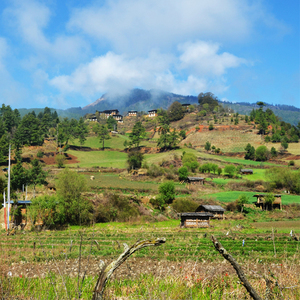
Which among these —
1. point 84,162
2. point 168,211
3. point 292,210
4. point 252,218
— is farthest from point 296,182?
point 84,162

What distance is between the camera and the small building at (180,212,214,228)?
4469cm

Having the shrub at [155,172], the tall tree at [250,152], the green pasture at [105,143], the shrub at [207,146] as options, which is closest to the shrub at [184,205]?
the shrub at [155,172]

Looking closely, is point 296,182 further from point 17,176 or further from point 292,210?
point 17,176

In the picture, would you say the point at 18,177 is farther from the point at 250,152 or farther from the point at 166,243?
the point at 250,152

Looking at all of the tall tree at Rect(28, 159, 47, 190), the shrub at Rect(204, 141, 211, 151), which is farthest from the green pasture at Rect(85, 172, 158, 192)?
the shrub at Rect(204, 141, 211, 151)

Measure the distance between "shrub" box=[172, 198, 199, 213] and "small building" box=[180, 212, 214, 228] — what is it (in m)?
9.13

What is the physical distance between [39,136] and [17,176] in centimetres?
6256

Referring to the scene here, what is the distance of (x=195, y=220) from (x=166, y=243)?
1928 cm

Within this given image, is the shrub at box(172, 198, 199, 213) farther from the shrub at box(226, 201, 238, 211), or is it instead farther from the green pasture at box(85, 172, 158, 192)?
the green pasture at box(85, 172, 158, 192)

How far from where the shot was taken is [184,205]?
5562 centimetres

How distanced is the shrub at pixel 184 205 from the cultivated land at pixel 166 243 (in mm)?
1971

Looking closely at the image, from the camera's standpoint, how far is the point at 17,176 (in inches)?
2068

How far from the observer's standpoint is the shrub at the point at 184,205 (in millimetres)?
54812

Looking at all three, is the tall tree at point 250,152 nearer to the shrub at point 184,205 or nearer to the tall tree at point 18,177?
the shrub at point 184,205
